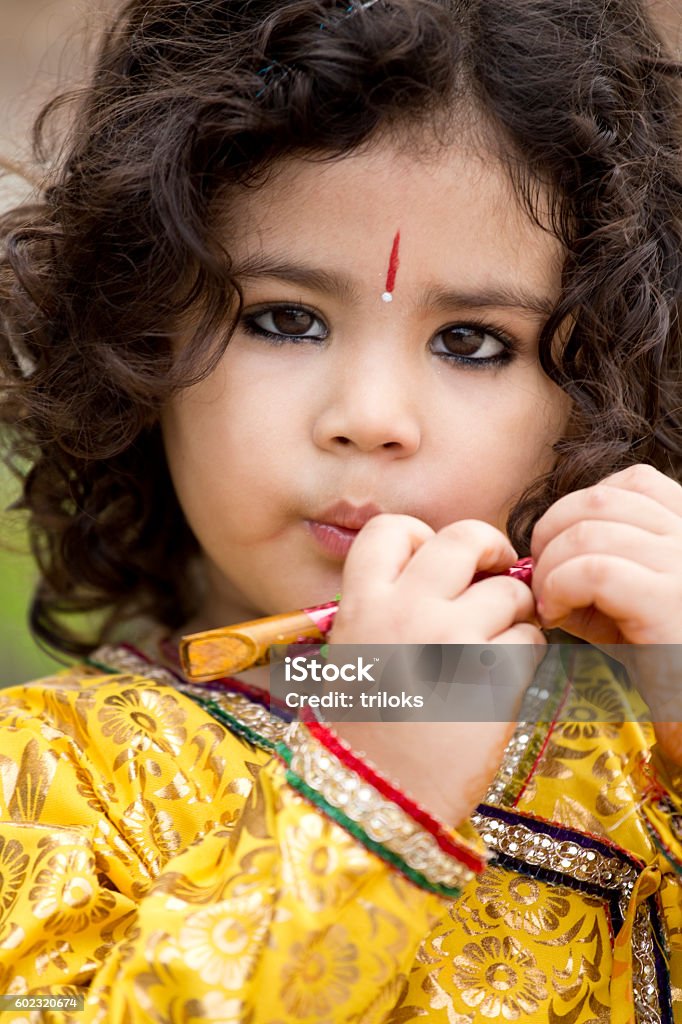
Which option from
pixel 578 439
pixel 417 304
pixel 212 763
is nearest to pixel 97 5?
pixel 417 304

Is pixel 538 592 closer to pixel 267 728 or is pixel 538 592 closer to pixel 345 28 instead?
pixel 267 728

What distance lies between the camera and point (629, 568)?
0.87 m

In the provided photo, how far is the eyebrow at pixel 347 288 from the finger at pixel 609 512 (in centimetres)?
22

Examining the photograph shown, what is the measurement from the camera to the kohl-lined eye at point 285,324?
1.06 meters

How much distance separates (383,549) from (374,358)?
0.70ft

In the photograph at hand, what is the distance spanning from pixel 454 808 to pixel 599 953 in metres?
0.30

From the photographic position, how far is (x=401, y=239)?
3.32 ft

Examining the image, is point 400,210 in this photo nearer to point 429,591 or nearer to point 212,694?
point 429,591

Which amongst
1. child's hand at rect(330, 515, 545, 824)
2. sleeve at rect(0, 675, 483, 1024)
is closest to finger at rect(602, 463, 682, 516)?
child's hand at rect(330, 515, 545, 824)

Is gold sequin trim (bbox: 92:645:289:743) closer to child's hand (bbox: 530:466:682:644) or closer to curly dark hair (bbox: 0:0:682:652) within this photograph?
curly dark hair (bbox: 0:0:682:652)

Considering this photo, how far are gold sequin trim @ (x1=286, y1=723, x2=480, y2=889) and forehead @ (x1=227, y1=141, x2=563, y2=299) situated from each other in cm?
45

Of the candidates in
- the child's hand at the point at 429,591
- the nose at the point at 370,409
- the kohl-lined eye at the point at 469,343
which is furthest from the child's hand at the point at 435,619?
the kohl-lined eye at the point at 469,343

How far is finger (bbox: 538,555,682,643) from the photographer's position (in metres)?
0.86

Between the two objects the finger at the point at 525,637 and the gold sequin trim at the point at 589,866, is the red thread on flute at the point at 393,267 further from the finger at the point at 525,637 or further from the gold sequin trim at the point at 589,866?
the gold sequin trim at the point at 589,866
